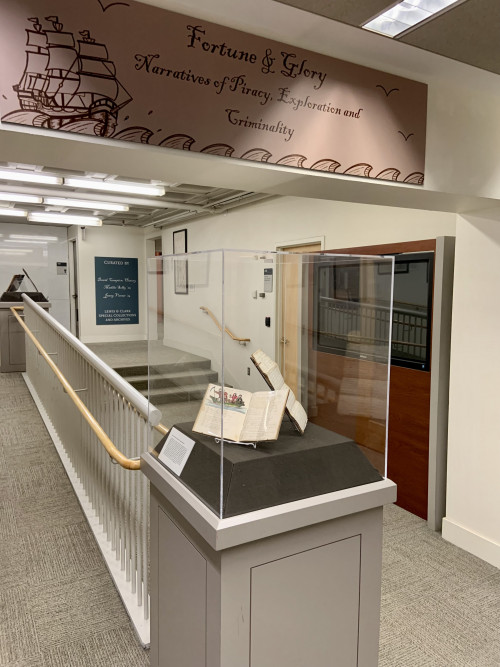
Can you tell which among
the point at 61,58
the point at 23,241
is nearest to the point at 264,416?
the point at 61,58

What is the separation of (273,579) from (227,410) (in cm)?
47

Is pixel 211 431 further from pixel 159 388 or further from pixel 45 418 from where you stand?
pixel 45 418

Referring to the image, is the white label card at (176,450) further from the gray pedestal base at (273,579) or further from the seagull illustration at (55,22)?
the seagull illustration at (55,22)

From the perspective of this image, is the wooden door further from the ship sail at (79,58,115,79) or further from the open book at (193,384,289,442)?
the ship sail at (79,58,115,79)

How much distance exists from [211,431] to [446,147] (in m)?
1.72

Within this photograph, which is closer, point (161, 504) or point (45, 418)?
point (161, 504)

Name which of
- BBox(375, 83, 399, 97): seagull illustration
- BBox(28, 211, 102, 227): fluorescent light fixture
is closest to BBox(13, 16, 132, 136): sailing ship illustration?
BBox(375, 83, 399, 97): seagull illustration

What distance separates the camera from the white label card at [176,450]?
1396mm

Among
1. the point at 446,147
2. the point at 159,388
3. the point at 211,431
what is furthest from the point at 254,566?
the point at 446,147

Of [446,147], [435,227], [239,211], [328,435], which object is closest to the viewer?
[328,435]

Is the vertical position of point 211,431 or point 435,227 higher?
point 435,227

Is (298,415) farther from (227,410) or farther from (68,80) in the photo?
(68,80)

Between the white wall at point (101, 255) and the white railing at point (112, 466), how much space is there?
254 inches

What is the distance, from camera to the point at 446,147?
7.01 feet
